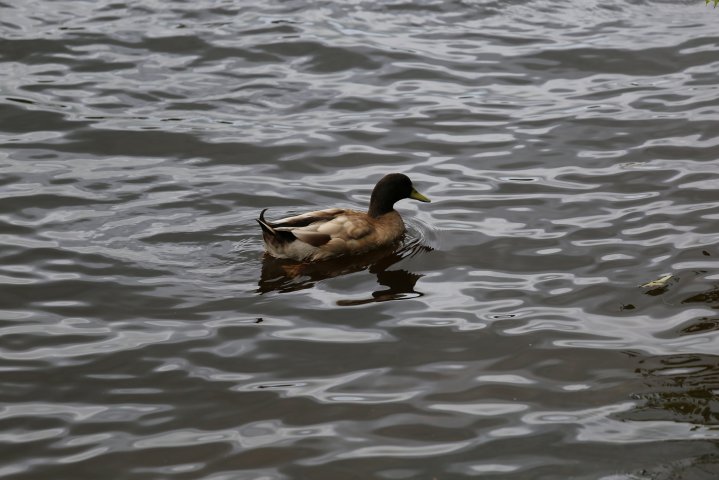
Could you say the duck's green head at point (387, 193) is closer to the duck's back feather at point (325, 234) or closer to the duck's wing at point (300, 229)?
the duck's back feather at point (325, 234)

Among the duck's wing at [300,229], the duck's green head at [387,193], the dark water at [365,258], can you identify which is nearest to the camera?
the dark water at [365,258]

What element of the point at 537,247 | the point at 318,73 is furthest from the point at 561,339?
the point at 318,73

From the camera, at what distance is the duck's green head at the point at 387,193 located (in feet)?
33.3

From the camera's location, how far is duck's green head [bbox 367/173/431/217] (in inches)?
400

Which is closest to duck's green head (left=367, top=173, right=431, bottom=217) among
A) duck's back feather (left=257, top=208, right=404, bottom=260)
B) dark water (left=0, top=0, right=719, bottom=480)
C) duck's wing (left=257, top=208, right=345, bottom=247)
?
duck's back feather (left=257, top=208, right=404, bottom=260)

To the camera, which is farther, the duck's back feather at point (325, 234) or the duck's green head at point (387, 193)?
the duck's green head at point (387, 193)

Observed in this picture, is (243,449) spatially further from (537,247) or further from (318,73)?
(318,73)

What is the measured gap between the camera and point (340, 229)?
959cm

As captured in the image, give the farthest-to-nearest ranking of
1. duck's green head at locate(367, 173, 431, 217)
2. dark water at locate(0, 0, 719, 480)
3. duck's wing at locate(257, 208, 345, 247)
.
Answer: duck's green head at locate(367, 173, 431, 217)
duck's wing at locate(257, 208, 345, 247)
dark water at locate(0, 0, 719, 480)

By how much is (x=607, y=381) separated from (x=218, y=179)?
17.0ft

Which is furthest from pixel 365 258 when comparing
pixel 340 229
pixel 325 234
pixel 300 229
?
pixel 300 229

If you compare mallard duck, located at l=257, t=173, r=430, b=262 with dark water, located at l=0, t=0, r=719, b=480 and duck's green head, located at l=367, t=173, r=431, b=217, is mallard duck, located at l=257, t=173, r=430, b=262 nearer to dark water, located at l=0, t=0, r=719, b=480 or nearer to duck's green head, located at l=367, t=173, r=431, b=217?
duck's green head, located at l=367, t=173, r=431, b=217

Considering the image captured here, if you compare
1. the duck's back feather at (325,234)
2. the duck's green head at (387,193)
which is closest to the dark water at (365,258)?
the duck's back feather at (325,234)

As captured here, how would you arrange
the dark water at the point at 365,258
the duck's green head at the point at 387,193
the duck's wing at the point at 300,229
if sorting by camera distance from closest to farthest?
the dark water at the point at 365,258, the duck's wing at the point at 300,229, the duck's green head at the point at 387,193
